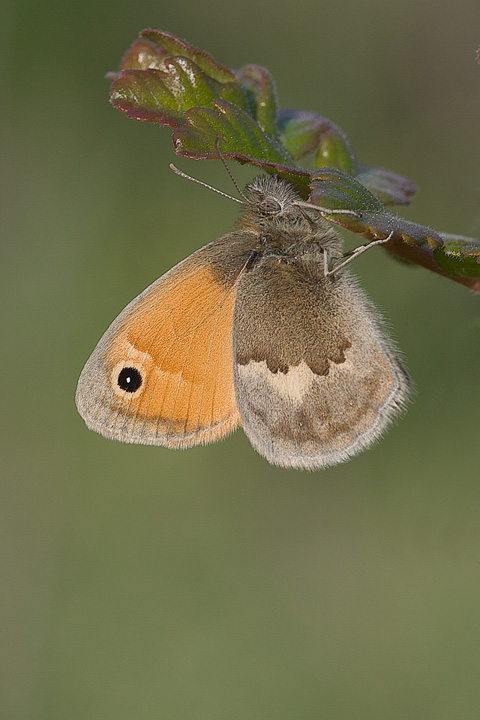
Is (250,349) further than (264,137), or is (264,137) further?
(250,349)

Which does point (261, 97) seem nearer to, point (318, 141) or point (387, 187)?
point (318, 141)

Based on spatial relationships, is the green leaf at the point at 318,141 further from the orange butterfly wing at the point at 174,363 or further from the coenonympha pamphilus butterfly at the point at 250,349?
the orange butterfly wing at the point at 174,363

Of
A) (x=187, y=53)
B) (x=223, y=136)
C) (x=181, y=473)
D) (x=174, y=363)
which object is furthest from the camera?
(x=181, y=473)

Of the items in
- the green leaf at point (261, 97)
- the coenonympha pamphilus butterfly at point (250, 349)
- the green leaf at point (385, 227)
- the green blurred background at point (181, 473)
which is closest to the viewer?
the green leaf at point (385, 227)

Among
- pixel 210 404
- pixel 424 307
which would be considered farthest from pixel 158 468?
pixel 210 404

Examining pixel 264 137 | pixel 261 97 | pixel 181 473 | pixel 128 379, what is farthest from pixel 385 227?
pixel 181 473

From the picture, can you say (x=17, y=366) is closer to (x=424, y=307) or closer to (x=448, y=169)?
(x=424, y=307)

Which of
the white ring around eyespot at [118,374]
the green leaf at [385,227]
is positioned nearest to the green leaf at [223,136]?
the green leaf at [385,227]
